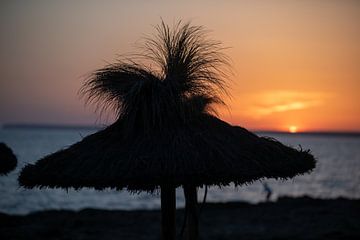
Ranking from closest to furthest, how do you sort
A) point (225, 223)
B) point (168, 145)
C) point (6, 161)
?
1. point (168, 145)
2. point (6, 161)
3. point (225, 223)

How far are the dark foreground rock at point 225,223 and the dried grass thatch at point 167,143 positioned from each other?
29.5 ft

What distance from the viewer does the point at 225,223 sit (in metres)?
16.5

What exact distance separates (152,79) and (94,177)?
1.29 m

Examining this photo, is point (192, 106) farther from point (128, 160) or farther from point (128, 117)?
point (128, 160)

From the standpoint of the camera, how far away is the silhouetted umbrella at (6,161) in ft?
37.9

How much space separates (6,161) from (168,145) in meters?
8.02

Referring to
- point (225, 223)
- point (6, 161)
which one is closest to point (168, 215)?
point (6, 161)

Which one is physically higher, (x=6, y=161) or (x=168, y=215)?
(x=6, y=161)

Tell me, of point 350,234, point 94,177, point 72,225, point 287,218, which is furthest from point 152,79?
point 287,218

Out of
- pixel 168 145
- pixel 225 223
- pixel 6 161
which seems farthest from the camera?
pixel 225 223

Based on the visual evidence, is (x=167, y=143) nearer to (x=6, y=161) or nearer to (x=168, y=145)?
(x=168, y=145)

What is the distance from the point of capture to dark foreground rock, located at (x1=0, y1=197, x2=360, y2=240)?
1400 centimetres

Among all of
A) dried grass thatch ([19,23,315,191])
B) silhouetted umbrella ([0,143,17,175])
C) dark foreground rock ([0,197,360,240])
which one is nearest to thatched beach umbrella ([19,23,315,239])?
dried grass thatch ([19,23,315,191])

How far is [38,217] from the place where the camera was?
17547mm
